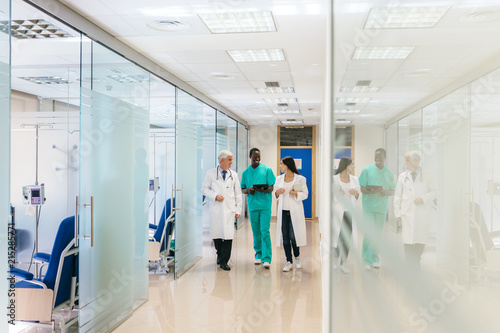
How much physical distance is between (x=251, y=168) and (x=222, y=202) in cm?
67

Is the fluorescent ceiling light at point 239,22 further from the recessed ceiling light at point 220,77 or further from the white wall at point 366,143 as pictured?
the white wall at point 366,143

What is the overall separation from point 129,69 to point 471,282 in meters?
4.47

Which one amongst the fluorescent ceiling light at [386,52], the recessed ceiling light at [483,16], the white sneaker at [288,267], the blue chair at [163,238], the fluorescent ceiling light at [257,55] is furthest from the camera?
the white sneaker at [288,267]

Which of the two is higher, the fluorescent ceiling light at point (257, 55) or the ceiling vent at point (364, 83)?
the fluorescent ceiling light at point (257, 55)

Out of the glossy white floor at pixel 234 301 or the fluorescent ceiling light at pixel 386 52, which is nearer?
the fluorescent ceiling light at pixel 386 52

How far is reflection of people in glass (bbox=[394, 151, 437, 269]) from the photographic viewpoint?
23 centimetres

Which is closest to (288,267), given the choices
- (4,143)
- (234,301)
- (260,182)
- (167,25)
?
(260,182)

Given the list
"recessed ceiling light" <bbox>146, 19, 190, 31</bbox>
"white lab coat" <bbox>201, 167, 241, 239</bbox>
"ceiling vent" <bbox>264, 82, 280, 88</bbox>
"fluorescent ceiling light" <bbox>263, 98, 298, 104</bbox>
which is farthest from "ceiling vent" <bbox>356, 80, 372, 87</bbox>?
"fluorescent ceiling light" <bbox>263, 98, 298, 104</bbox>

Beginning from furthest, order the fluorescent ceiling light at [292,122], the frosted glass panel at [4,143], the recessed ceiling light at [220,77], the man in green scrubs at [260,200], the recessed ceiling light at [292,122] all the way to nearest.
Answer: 1. the fluorescent ceiling light at [292,122]
2. the recessed ceiling light at [292,122]
3. the man in green scrubs at [260,200]
4. the recessed ceiling light at [220,77]
5. the frosted glass panel at [4,143]

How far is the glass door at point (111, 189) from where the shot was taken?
3426 mm

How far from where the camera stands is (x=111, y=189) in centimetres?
377

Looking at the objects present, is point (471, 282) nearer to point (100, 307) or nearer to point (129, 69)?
point (100, 307)

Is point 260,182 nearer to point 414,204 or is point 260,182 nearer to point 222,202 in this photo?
point 222,202

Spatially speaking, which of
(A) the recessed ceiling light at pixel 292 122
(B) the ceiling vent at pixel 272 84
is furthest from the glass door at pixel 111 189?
(A) the recessed ceiling light at pixel 292 122
